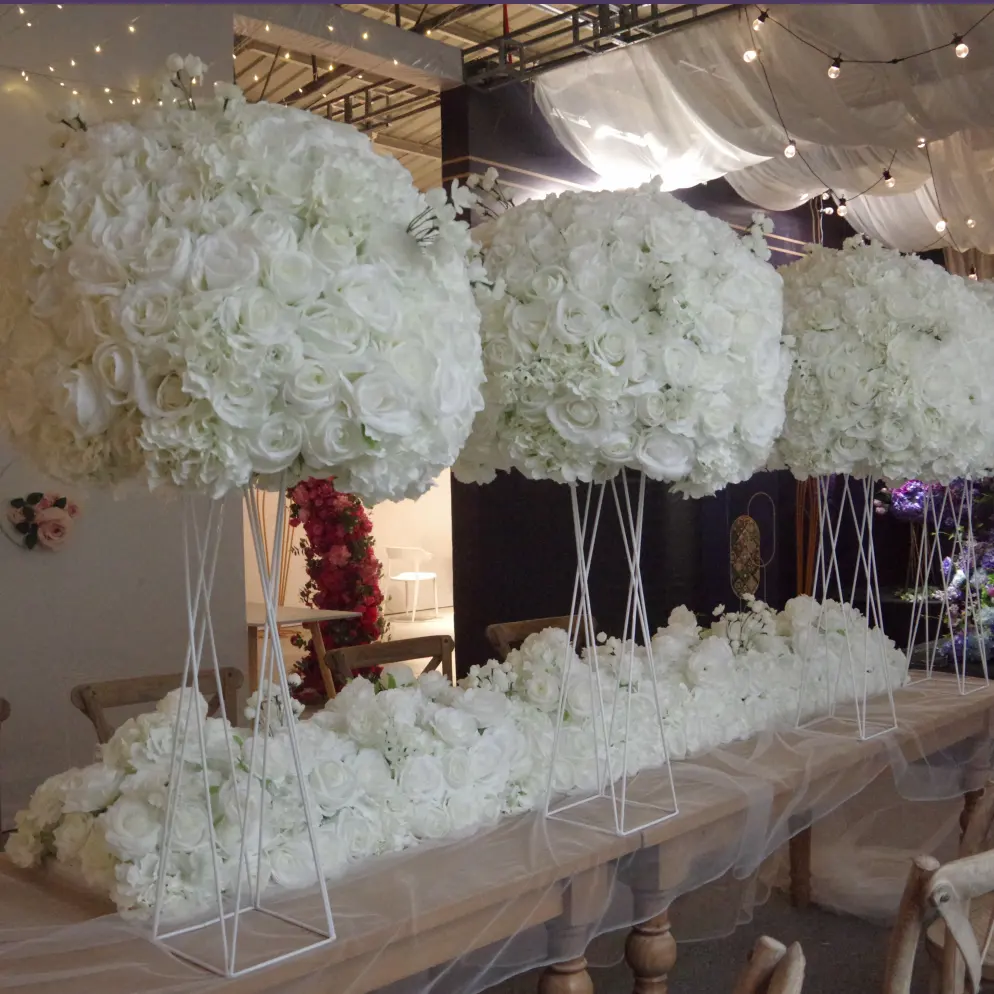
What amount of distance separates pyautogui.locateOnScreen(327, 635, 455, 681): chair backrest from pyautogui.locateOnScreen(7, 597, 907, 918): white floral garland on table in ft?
2.48

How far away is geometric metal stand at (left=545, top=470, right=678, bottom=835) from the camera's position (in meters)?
2.04

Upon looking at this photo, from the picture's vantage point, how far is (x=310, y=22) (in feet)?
17.1

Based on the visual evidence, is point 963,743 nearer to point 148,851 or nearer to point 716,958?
point 716,958

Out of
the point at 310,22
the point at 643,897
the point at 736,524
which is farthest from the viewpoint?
the point at 736,524

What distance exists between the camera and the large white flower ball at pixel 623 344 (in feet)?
6.03

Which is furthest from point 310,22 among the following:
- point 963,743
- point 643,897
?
point 643,897

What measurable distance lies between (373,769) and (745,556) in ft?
21.3

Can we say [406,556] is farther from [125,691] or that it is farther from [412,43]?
[125,691]

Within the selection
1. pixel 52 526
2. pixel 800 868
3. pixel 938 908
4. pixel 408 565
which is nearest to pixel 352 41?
pixel 52 526

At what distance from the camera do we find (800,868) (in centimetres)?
361

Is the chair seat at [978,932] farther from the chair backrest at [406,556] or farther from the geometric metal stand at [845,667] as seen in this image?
the chair backrest at [406,556]

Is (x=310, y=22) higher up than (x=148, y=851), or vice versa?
(x=310, y=22)

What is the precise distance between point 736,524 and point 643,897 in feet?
19.9

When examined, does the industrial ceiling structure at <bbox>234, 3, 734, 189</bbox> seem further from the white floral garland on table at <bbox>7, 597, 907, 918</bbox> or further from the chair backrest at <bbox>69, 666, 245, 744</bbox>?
the white floral garland on table at <bbox>7, 597, 907, 918</bbox>
